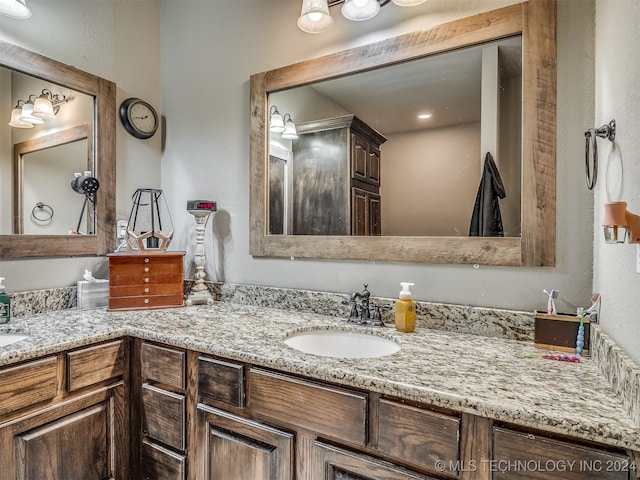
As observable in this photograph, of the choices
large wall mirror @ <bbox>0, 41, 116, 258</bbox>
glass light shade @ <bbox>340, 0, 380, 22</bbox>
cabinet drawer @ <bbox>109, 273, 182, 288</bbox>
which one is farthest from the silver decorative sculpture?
glass light shade @ <bbox>340, 0, 380, 22</bbox>

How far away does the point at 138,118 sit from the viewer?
2139mm

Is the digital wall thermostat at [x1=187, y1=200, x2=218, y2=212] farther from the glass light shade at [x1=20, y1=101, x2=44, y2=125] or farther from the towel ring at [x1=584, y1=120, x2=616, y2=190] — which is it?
the towel ring at [x1=584, y1=120, x2=616, y2=190]

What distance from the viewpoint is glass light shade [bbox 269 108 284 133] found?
74.2 inches

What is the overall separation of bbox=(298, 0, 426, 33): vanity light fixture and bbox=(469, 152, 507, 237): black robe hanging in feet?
2.29

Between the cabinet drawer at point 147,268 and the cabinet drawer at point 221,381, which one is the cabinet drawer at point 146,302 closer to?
the cabinet drawer at point 147,268

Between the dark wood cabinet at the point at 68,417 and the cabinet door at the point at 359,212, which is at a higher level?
the cabinet door at the point at 359,212

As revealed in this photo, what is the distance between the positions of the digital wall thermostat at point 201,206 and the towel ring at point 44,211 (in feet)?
2.03

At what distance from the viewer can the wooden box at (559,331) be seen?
1160 millimetres

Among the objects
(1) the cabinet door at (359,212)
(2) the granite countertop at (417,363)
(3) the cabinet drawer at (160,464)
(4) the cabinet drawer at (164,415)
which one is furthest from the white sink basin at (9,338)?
(1) the cabinet door at (359,212)

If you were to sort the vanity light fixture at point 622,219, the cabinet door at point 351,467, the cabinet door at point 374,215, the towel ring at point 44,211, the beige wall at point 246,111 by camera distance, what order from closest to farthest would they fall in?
the vanity light fixture at point 622,219 → the cabinet door at point 351,467 → the beige wall at point 246,111 → the cabinet door at point 374,215 → the towel ring at point 44,211

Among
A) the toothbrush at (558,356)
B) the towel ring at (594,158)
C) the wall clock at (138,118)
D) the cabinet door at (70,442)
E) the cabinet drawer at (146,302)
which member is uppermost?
the wall clock at (138,118)

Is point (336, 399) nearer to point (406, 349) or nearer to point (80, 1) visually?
point (406, 349)

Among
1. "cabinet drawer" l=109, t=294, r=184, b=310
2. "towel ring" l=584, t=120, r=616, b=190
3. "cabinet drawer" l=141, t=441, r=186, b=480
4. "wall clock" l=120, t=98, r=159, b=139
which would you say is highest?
"wall clock" l=120, t=98, r=159, b=139

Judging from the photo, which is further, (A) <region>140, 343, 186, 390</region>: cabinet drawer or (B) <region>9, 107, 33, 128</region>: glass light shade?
(B) <region>9, 107, 33, 128</region>: glass light shade
